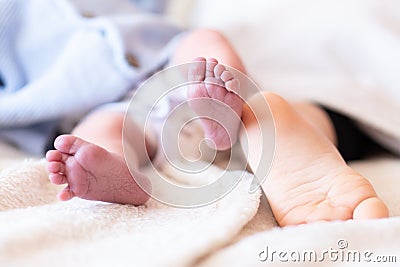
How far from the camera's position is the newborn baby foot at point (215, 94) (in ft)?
1.88

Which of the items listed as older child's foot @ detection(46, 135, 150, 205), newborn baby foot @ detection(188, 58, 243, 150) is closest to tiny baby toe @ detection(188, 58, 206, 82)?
newborn baby foot @ detection(188, 58, 243, 150)

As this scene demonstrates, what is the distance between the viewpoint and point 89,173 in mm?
547

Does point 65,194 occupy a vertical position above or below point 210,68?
below

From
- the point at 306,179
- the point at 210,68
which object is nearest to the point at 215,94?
the point at 210,68

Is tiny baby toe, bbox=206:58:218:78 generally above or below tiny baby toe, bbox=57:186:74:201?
above

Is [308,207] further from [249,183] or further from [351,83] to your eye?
[351,83]

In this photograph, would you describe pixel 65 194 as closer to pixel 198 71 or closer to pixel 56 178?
pixel 56 178

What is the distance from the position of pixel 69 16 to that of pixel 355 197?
0.61 metres
